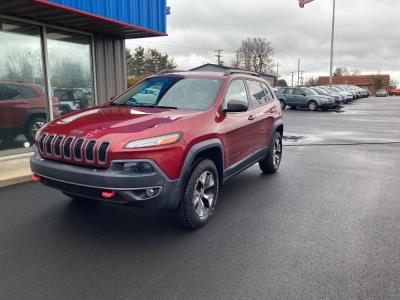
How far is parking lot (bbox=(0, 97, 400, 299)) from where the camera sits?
294cm

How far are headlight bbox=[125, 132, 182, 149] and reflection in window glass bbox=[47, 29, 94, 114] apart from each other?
5989 millimetres

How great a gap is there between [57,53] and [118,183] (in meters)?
6.46

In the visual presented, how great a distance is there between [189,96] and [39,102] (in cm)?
497

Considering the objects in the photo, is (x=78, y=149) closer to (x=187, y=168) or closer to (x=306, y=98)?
(x=187, y=168)

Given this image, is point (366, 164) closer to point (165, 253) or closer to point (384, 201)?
point (384, 201)

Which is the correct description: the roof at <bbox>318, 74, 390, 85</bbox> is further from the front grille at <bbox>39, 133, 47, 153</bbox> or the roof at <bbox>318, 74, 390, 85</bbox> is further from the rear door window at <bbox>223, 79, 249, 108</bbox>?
the front grille at <bbox>39, 133, 47, 153</bbox>

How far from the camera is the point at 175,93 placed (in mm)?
4777

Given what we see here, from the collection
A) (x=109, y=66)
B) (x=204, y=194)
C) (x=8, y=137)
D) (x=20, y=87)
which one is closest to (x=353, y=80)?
(x=109, y=66)

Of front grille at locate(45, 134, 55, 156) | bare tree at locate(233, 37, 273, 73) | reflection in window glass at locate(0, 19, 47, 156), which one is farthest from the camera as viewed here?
bare tree at locate(233, 37, 273, 73)

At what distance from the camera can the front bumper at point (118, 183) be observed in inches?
131

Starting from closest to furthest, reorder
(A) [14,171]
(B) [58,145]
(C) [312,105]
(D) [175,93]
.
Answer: (B) [58,145], (D) [175,93], (A) [14,171], (C) [312,105]

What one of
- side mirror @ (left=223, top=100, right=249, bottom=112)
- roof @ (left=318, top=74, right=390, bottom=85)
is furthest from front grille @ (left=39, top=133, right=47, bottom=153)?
roof @ (left=318, top=74, right=390, bottom=85)

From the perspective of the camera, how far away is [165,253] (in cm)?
354

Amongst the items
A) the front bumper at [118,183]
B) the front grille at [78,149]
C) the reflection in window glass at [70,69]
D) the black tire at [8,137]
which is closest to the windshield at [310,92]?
the reflection in window glass at [70,69]
